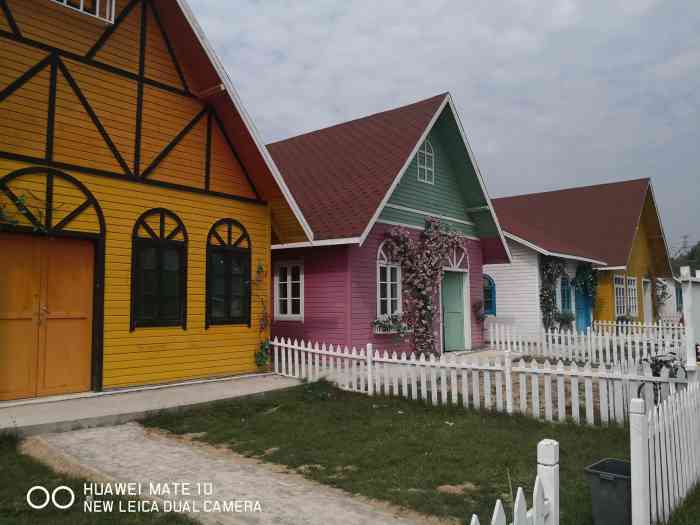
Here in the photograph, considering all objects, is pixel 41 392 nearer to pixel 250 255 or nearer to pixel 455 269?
pixel 250 255

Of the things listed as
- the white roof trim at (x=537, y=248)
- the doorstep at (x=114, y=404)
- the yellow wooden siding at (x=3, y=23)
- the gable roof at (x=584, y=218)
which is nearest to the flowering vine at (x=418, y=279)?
the doorstep at (x=114, y=404)

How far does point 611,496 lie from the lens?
4289 millimetres

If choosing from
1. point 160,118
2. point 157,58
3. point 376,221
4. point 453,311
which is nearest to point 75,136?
point 160,118

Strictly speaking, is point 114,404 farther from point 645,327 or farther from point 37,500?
point 645,327

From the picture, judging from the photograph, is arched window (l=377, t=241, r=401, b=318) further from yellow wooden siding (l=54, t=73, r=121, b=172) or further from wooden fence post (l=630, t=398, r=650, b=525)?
wooden fence post (l=630, t=398, r=650, b=525)

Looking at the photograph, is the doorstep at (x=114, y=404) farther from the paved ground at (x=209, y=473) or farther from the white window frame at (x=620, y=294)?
the white window frame at (x=620, y=294)

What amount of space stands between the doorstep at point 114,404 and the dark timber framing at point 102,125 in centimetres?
351

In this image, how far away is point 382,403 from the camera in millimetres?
9477

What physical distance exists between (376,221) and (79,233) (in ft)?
22.1

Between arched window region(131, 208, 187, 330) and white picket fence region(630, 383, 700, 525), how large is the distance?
26.1 feet

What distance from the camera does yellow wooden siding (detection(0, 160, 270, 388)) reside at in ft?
31.1

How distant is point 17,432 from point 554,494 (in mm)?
6169

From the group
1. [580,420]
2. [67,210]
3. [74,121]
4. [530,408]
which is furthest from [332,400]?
[74,121]

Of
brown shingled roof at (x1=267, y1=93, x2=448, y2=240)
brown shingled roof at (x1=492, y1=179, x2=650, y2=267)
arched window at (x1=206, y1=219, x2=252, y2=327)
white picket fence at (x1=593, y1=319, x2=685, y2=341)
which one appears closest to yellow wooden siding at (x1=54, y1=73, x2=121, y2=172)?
arched window at (x1=206, y1=219, x2=252, y2=327)
